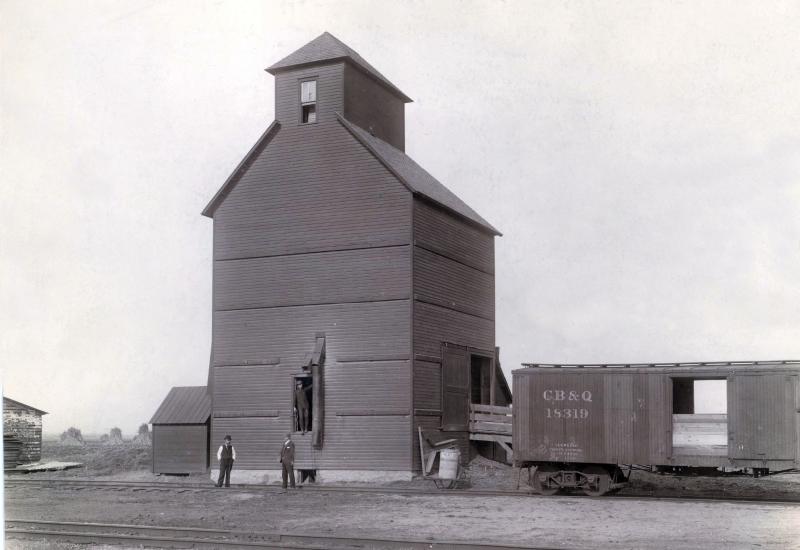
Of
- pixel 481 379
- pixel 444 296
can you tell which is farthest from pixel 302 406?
pixel 481 379

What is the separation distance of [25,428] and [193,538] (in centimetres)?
3012

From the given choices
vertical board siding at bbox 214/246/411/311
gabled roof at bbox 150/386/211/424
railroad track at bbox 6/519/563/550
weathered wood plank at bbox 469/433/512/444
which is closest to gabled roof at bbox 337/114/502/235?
vertical board siding at bbox 214/246/411/311

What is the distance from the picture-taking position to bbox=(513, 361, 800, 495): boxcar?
21.0 metres

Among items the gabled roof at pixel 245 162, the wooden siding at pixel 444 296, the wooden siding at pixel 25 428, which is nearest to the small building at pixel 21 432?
the wooden siding at pixel 25 428

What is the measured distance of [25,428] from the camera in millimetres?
42594

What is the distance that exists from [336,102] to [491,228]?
333 inches

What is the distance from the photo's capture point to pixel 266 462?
99.5 feet

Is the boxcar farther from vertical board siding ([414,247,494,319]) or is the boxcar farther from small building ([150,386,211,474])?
small building ([150,386,211,474])

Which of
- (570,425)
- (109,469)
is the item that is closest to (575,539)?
(570,425)

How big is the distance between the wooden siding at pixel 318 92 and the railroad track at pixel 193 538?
17.6 meters

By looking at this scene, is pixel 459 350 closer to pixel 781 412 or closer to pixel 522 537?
pixel 781 412

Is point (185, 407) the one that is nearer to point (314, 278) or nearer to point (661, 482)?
point (314, 278)

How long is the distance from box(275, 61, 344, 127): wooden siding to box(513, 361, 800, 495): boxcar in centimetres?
1264

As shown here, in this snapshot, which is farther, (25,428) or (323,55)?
(25,428)
